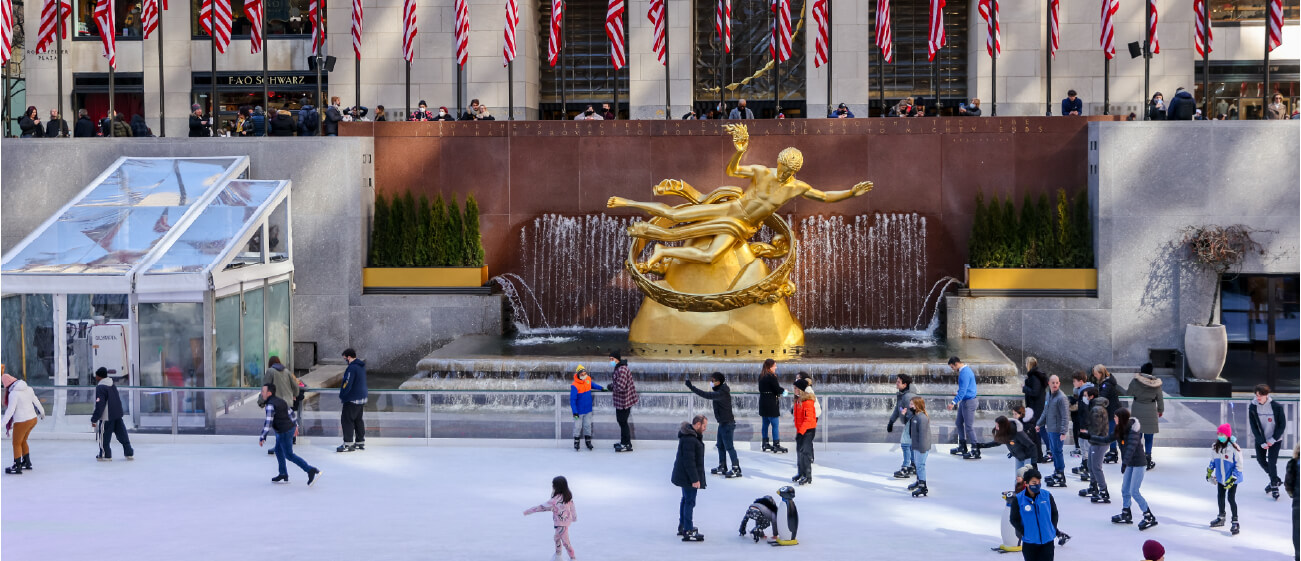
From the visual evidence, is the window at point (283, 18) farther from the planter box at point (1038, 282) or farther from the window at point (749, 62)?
the planter box at point (1038, 282)

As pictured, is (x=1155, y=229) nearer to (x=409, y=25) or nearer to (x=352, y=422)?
(x=409, y=25)

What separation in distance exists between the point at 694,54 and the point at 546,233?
1060 cm

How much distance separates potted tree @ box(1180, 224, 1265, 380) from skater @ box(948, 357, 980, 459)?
27.5 ft

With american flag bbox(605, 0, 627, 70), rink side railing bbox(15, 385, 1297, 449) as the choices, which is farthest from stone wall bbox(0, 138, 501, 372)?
rink side railing bbox(15, 385, 1297, 449)

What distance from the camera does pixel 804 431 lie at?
14891 mm

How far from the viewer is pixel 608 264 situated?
25.3 metres

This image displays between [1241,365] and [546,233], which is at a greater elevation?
[546,233]

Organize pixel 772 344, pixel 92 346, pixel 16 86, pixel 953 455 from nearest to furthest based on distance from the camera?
pixel 953 455, pixel 92 346, pixel 772 344, pixel 16 86

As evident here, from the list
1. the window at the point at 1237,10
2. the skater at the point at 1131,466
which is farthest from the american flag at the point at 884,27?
the skater at the point at 1131,466

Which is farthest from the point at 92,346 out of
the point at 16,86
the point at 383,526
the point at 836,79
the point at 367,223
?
the point at 16,86

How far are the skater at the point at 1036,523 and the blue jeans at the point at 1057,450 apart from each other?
4.13m

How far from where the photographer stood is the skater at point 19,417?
605 inches

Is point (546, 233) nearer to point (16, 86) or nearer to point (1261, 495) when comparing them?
point (1261, 495)

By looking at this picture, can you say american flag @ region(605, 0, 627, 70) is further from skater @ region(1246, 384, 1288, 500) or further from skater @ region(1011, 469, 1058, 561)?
skater @ region(1011, 469, 1058, 561)
